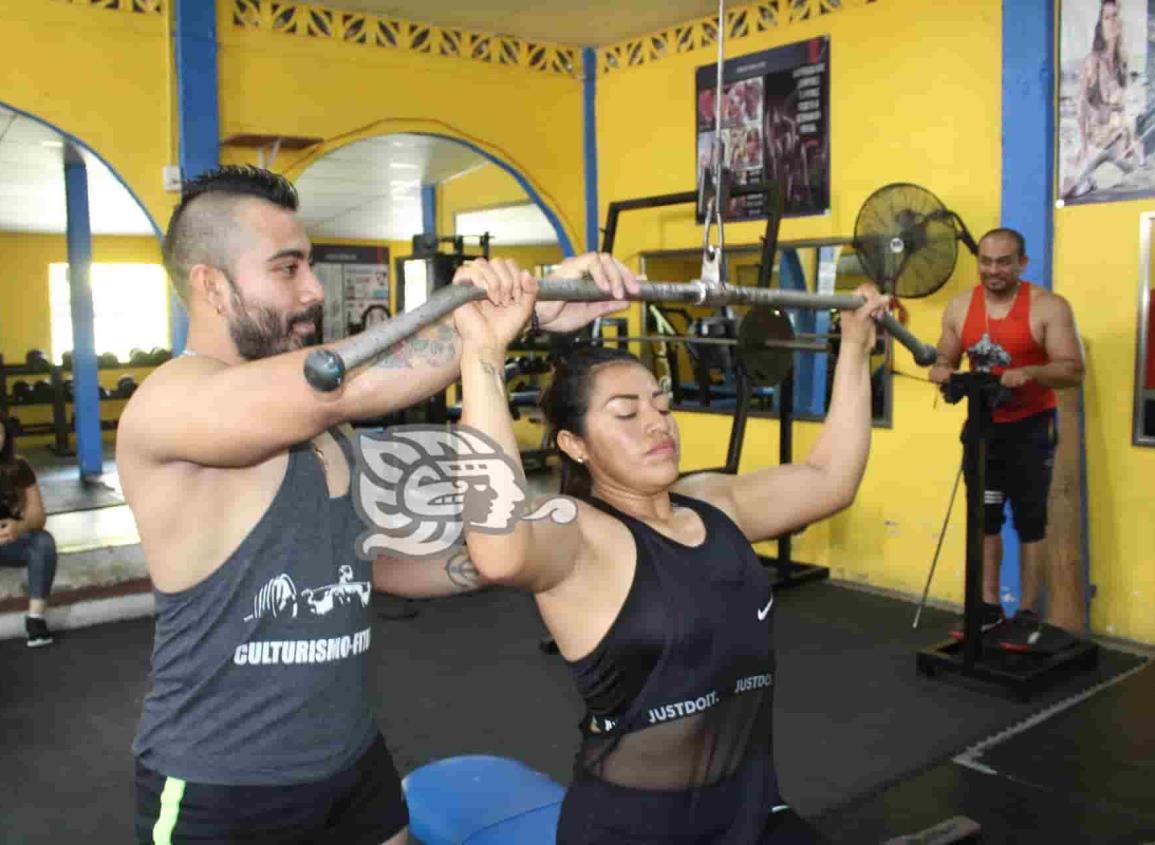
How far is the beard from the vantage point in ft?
3.71

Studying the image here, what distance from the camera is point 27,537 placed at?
3.86 metres

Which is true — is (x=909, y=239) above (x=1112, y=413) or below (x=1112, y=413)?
above

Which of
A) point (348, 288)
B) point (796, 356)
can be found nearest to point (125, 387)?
point (348, 288)

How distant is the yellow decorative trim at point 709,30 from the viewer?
168 inches

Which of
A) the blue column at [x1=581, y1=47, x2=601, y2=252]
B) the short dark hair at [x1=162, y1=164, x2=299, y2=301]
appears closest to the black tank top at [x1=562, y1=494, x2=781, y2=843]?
the short dark hair at [x1=162, y1=164, x2=299, y2=301]

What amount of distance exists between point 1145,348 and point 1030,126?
0.87m

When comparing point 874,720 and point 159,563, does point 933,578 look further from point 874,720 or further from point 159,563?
point 159,563

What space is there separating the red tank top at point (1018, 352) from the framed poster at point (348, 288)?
3905 millimetres

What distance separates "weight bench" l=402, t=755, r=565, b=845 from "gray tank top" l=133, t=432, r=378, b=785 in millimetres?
341

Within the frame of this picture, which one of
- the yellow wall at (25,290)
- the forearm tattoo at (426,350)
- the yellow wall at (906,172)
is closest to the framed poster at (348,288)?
the yellow wall at (906,172)

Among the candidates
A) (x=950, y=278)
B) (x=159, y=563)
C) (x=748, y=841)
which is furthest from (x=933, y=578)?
(x=159, y=563)

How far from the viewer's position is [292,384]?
3.06ft

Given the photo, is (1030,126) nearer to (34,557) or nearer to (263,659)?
(263,659)

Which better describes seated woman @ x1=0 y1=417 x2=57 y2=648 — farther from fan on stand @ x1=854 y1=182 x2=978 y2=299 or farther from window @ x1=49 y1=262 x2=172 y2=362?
window @ x1=49 y1=262 x2=172 y2=362
